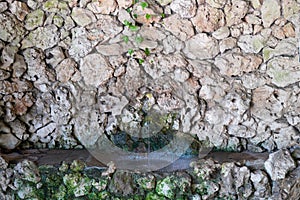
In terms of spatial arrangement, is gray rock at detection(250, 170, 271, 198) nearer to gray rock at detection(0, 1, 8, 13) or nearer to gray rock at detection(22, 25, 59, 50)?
gray rock at detection(22, 25, 59, 50)

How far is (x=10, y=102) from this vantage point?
2.52 meters

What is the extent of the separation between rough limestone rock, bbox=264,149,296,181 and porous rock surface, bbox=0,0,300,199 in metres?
0.20

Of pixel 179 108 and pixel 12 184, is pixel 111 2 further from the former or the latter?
pixel 12 184

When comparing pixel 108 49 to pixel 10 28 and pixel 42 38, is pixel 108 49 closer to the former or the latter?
pixel 42 38

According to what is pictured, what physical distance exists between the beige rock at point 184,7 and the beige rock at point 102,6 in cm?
41

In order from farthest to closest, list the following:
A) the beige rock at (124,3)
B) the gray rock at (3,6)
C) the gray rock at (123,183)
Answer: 1. the beige rock at (124,3)
2. the gray rock at (3,6)
3. the gray rock at (123,183)

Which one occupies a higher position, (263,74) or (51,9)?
(51,9)

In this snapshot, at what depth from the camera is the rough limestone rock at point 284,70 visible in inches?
101

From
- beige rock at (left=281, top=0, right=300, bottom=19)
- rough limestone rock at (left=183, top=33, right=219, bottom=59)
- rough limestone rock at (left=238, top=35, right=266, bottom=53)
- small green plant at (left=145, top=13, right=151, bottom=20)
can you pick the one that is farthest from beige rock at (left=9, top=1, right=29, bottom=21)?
beige rock at (left=281, top=0, right=300, bottom=19)

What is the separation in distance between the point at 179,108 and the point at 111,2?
883mm

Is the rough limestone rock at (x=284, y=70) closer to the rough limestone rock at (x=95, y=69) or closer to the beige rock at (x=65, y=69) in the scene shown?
the rough limestone rock at (x=95, y=69)

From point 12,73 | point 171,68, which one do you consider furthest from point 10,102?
point 171,68

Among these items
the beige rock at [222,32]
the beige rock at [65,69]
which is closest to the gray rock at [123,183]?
the beige rock at [65,69]

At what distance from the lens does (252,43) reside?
2.57 metres
